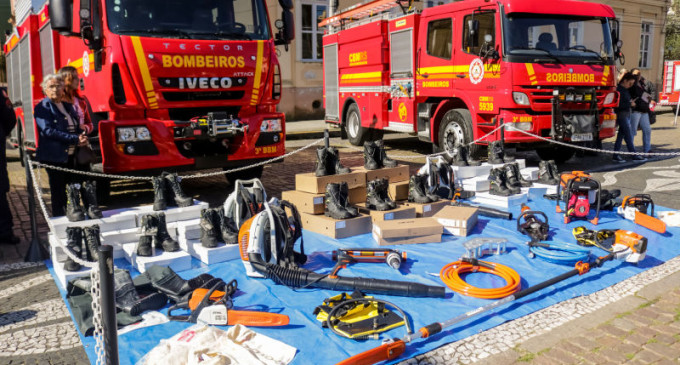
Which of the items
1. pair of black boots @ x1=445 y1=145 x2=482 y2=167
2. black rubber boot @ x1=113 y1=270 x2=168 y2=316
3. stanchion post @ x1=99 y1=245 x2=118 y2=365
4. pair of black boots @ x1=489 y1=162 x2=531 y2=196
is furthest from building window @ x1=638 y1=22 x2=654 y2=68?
stanchion post @ x1=99 y1=245 x2=118 y2=365

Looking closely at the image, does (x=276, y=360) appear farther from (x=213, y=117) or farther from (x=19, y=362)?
(x=213, y=117)

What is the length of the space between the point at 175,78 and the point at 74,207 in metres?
2.14

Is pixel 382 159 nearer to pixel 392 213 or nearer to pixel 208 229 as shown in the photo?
pixel 392 213

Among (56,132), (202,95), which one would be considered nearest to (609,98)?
(202,95)

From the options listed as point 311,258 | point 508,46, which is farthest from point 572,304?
point 508,46

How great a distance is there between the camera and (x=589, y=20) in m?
9.99

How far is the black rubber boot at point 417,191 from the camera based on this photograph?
6.41 m

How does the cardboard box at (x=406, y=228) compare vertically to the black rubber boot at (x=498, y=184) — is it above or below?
below

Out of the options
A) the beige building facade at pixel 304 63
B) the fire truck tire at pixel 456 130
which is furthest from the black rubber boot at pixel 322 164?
the beige building facade at pixel 304 63

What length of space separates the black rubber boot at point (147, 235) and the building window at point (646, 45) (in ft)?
102

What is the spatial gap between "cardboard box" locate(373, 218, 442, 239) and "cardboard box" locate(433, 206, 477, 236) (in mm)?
242

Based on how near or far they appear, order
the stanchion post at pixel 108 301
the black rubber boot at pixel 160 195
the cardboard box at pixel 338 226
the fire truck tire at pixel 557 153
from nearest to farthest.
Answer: the stanchion post at pixel 108 301 → the cardboard box at pixel 338 226 → the black rubber boot at pixel 160 195 → the fire truck tire at pixel 557 153

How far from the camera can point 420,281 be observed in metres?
4.43

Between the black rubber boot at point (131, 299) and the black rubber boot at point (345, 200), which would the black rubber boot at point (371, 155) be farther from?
the black rubber boot at point (131, 299)
